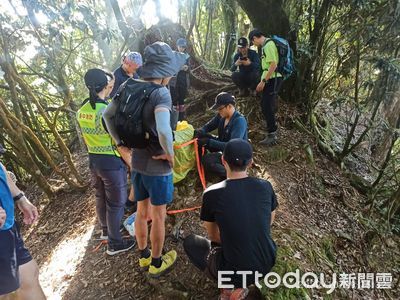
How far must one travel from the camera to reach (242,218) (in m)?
2.73

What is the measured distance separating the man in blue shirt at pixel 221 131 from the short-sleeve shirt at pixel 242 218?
162 centimetres

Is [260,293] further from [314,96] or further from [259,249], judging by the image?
[314,96]

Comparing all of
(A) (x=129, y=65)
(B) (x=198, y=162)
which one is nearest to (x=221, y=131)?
(B) (x=198, y=162)

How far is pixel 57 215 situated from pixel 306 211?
432 centimetres

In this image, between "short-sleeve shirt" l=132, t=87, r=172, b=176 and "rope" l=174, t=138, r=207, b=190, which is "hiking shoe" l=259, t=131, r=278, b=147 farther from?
"short-sleeve shirt" l=132, t=87, r=172, b=176

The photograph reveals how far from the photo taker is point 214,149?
184 inches

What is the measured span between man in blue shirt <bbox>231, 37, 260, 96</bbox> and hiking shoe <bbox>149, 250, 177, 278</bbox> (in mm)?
4098

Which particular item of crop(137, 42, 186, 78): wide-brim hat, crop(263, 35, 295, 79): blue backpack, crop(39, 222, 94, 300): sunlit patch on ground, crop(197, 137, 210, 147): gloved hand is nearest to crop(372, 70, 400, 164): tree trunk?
crop(263, 35, 295, 79): blue backpack

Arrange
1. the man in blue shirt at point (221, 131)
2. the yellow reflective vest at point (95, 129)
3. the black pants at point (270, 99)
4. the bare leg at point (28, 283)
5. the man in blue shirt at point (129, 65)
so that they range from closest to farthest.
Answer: the bare leg at point (28, 283), the yellow reflective vest at point (95, 129), the man in blue shirt at point (221, 131), the man in blue shirt at point (129, 65), the black pants at point (270, 99)

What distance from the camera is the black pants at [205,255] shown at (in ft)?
9.95

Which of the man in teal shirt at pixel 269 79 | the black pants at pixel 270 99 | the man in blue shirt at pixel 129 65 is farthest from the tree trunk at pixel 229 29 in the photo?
the man in blue shirt at pixel 129 65

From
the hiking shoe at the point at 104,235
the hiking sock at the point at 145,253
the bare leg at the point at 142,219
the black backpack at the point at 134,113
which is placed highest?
the black backpack at the point at 134,113

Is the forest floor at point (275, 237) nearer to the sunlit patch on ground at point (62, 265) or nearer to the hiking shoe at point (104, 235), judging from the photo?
the sunlit patch on ground at point (62, 265)

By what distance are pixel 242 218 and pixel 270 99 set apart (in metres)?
3.58
